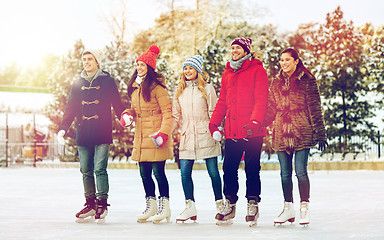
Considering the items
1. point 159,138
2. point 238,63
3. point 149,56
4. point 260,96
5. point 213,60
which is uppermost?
point 213,60

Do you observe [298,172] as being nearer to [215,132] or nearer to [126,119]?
[215,132]

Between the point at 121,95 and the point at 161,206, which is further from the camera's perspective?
the point at 121,95

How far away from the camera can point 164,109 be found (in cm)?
801

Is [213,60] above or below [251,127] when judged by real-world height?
above

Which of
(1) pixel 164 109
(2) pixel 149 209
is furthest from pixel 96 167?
(1) pixel 164 109

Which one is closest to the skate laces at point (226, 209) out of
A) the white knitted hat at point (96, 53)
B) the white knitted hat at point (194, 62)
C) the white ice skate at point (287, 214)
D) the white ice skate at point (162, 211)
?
the white ice skate at point (287, 214)

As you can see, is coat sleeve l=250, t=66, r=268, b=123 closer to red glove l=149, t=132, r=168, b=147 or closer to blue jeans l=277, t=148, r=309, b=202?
blue jeans l=277, t=148, r=309, b=202

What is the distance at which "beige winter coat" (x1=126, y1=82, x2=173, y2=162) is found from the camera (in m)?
8.00

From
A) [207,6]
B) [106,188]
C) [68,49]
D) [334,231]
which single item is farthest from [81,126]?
[207,6]

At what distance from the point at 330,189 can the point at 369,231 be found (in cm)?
671

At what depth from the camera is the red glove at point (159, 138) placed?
779cm

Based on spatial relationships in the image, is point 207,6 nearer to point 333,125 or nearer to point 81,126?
point 333,125

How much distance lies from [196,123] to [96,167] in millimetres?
1299

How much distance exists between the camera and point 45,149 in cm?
3134
